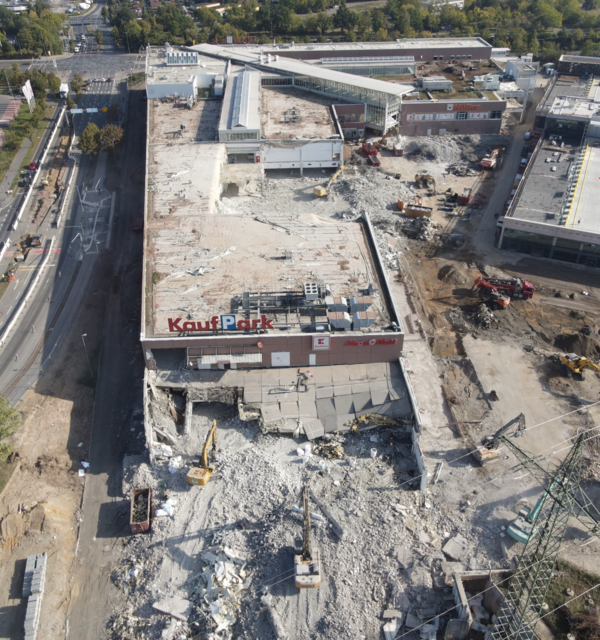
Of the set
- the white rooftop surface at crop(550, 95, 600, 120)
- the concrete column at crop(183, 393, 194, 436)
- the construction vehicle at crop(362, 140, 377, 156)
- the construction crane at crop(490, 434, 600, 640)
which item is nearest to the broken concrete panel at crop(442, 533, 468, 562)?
the construction crane at crop(490, 434, 600, 640)

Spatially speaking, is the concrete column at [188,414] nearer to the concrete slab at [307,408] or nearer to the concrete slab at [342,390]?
the concrete slab at [307,408]

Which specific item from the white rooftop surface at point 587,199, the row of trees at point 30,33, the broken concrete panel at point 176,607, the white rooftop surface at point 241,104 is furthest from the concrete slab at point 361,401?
the row of trees at point 30,33

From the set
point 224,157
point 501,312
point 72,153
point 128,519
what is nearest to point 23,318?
point 128,519

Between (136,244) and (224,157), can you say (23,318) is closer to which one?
(136,244)

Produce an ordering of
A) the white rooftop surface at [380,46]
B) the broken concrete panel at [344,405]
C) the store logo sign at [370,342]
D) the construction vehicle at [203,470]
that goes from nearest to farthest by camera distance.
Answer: the construction vehicle at [203,470]
the broken concrete panel at [344,405]
the store logo sign at [370,342]
the white rooftop surface at [380,46]

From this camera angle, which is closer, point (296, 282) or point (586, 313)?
point (296, 282)

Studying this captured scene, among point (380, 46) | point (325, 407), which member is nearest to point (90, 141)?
point (325, 407)

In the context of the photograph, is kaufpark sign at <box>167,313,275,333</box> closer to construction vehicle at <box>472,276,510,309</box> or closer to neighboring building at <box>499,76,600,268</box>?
construction vehicle at <box>472,276,510,309</box>
